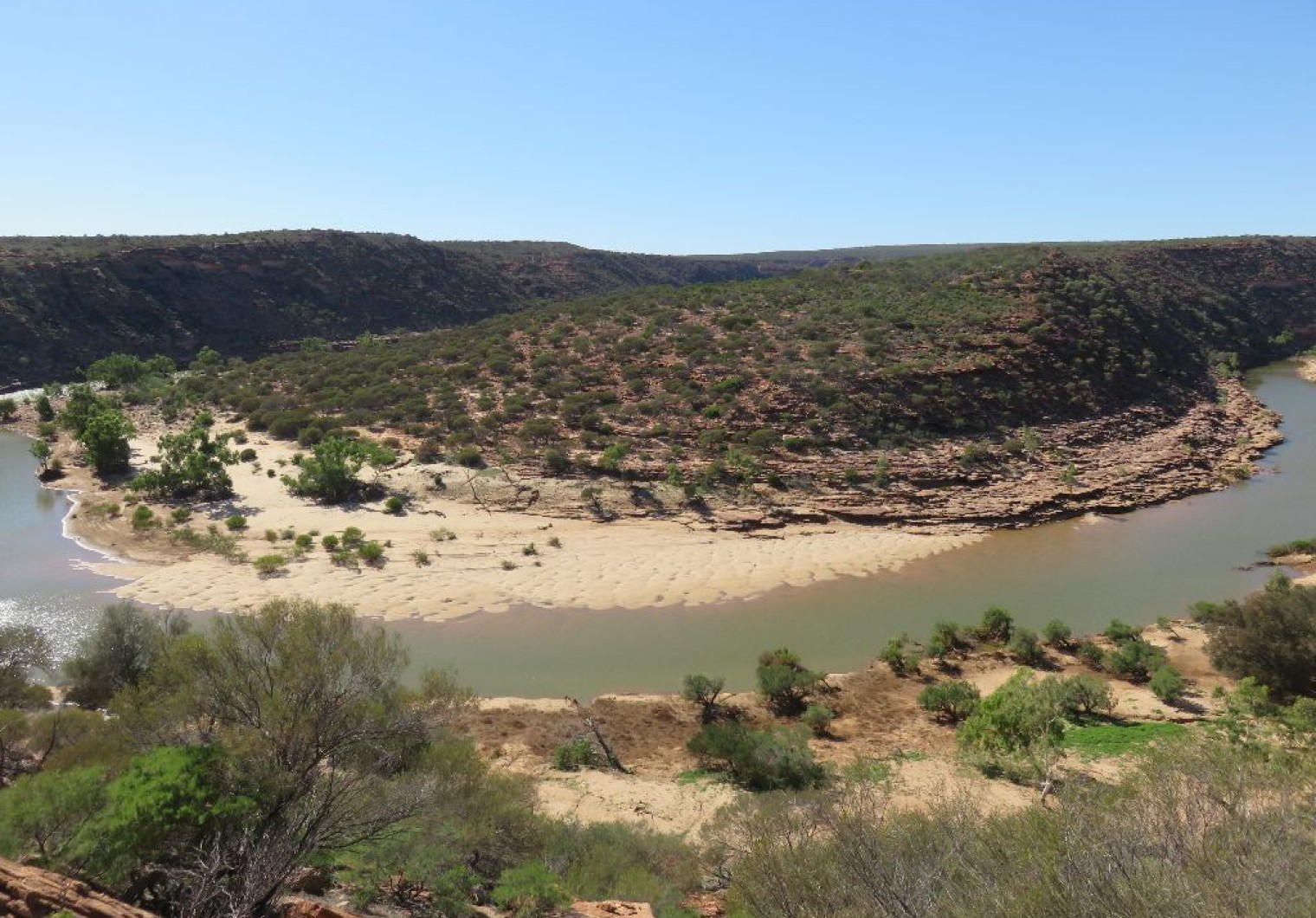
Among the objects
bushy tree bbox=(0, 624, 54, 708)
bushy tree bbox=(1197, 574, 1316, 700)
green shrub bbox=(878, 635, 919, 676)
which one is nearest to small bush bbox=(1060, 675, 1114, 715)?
bushy tree bbox=(1197, 574, 1316, 700)

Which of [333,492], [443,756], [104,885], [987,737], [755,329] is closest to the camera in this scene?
[104,885]

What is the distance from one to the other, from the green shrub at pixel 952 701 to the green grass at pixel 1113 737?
1.61m

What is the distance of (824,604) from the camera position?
18672mm

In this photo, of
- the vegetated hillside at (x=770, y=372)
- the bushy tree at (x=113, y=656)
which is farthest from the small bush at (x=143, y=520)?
the bushy tree at (x=113, y=656)

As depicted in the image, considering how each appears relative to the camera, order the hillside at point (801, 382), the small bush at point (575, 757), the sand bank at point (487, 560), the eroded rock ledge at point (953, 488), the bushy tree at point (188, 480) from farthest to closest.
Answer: the hillside at point (801, 382), the bushy tree at point (188, 480), the eroded rock ledge at point (953, 488), the sand bank at point (487, 560), the small bush at point (575, 757)

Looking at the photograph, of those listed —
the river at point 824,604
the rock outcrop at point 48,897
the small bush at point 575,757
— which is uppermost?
the rock outcrop at point 48,897

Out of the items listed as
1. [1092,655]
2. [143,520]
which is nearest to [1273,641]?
[1092,655]

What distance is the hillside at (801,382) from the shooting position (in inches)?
1096

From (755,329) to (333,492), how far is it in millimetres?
22068

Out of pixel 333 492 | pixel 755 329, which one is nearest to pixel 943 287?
pixel 755 329

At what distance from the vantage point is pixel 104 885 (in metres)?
5.99

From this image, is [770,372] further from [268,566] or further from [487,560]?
[268,566]

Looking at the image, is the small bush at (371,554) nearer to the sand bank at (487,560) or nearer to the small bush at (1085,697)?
the sand bank at (487,560)

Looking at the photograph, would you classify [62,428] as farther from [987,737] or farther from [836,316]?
[987,737]
